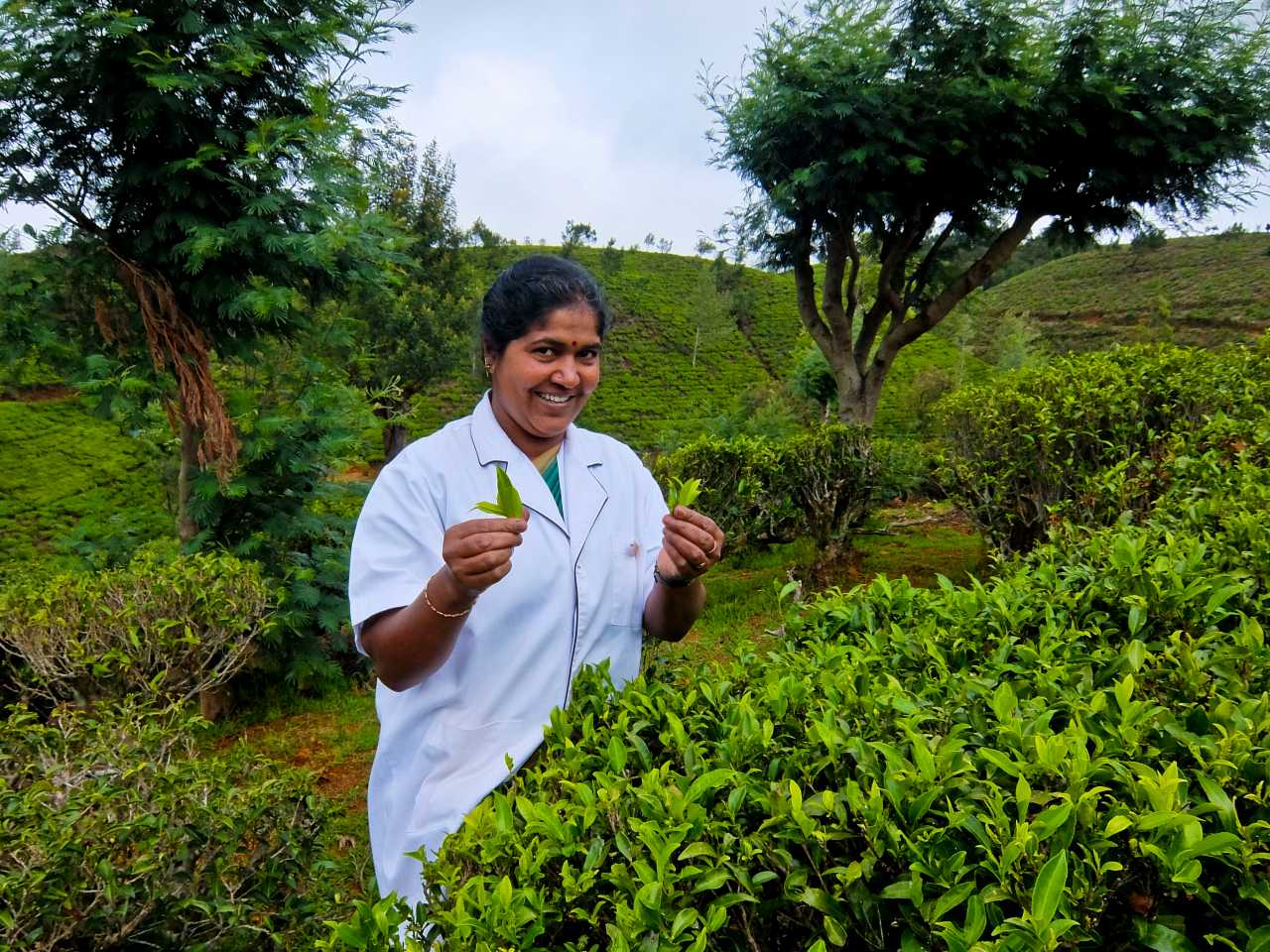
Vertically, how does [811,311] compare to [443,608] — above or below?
above

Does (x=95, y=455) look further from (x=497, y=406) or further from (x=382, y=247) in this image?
(x=497, y=406)

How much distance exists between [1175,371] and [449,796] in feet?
15.9

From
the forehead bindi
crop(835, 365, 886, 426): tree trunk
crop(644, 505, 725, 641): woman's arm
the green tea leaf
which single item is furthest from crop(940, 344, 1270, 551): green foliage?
crop(835, 365, 886, 426): tree trunk

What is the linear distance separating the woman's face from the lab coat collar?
5 cm

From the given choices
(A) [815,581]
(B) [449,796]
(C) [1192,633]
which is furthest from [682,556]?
(A) [815,581]

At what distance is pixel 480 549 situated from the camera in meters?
1.35

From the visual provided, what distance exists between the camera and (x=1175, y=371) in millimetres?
4449

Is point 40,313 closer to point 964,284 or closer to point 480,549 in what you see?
point 480,549

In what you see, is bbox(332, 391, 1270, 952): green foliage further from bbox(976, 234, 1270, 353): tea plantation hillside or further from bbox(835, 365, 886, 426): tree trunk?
bbox(976, 234, 1270, 353): tea plantation hillside

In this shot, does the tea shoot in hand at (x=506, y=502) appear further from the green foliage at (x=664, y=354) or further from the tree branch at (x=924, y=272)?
the green foliage at (x=664, y=354)

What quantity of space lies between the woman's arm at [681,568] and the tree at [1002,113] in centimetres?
777

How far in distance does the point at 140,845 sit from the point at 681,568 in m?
1.66

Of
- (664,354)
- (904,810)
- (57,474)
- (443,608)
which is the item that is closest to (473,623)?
(443,608)

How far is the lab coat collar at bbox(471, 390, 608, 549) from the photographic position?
1801 mm
